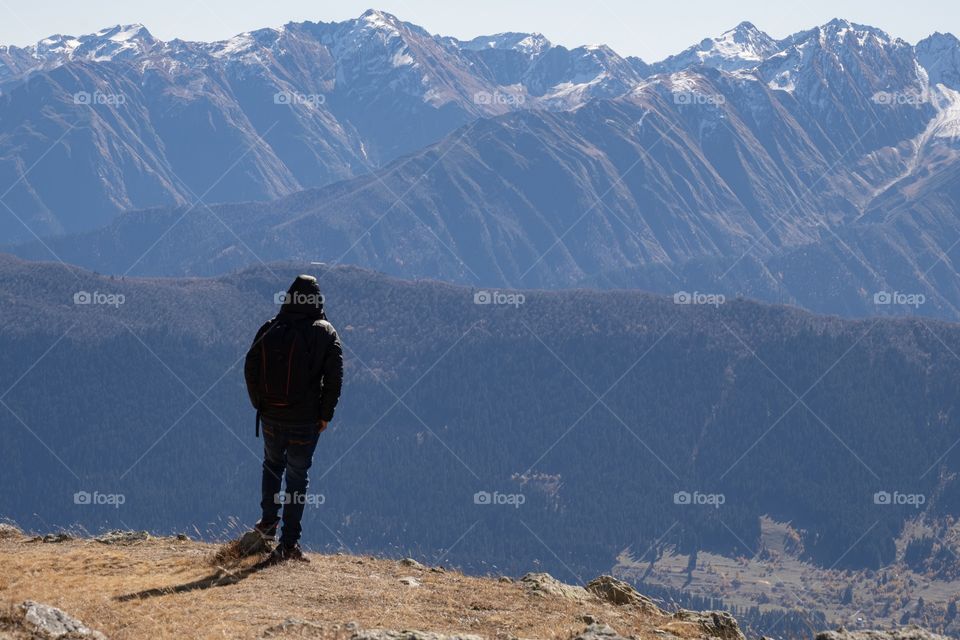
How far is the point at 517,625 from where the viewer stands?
19.3 m

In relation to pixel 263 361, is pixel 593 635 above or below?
below

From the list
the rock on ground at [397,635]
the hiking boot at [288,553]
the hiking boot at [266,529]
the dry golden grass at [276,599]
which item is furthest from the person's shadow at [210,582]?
the rock on ground at [397,635]

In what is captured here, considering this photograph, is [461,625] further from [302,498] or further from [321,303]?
[321,303]

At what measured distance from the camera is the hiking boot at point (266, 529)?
23.4 m

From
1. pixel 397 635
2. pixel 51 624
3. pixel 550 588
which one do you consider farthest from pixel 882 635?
pixel 51 624

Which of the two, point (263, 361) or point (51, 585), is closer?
point (51, 585)

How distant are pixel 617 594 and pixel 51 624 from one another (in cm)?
1038

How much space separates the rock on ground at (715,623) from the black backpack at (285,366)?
7.90 m

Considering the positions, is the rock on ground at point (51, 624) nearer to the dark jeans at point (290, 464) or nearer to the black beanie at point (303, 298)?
the dark jeans at point (290, 464)

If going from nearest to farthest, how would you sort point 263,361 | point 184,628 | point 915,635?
point 184,628, point 915,635, point 263,361

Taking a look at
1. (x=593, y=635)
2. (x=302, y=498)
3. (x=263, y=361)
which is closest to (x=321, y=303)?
(x=263, y=361)

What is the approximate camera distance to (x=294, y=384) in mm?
22391

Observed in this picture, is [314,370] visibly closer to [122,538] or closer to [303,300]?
[303,300]

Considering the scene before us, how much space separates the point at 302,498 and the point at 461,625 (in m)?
5.20
